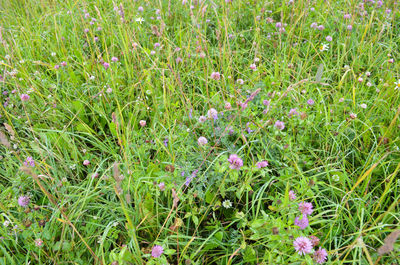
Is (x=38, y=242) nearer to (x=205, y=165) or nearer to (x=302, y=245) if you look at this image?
(x=205, y=165)

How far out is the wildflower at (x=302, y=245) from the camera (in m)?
0.94

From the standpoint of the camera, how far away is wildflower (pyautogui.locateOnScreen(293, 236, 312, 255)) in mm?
940

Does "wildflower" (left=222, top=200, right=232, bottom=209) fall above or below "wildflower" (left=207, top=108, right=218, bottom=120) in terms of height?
below

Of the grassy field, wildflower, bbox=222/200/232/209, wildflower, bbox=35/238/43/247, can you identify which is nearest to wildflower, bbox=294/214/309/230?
the grassy field

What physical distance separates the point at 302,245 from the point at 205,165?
1.85 feet

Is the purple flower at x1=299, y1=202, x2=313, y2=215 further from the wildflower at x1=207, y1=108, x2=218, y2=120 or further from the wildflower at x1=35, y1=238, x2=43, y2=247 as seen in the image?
the wildflower at x1=35, y1=238, x2=43, y2=247

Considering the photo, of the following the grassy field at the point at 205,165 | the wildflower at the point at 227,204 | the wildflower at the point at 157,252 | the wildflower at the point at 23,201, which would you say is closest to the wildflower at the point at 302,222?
the grassy field at the point at 205,165

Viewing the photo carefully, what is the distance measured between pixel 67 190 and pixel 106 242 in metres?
0.40

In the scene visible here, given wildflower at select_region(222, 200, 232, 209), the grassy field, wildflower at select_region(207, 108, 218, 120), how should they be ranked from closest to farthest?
the grassy field
wildflower at select_region(222, 200, 232, 209)
wildflower at select_region(207, 108, 218, 120)

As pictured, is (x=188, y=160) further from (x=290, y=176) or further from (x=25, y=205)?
(x=25, y=205)

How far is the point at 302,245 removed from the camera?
37.3 inches

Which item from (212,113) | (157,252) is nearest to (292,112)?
(212,113)

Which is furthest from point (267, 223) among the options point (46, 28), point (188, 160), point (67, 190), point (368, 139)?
point (46, 28)

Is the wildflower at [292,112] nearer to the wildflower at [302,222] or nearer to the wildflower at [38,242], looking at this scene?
the wildflower at [302,222]
